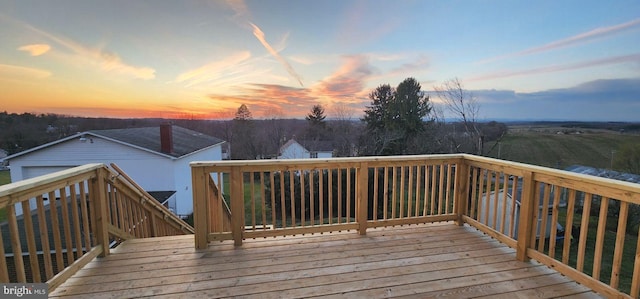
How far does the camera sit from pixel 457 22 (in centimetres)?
722

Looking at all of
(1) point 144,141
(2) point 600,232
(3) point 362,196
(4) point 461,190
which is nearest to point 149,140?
(1) point 144,141

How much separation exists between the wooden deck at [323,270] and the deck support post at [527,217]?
123mm

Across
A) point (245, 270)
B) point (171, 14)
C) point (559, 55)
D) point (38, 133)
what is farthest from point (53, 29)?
point (559, 55)

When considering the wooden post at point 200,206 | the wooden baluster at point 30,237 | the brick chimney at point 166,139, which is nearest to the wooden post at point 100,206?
the wooden baluster at point 30,237

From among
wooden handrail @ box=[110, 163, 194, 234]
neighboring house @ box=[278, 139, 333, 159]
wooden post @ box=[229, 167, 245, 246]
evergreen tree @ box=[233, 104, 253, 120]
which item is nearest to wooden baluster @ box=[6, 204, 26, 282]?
wooden handrail @ box=[110, 163, 194, 234]

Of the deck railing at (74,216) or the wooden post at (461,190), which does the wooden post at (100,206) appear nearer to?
the deck railing at (74,216)

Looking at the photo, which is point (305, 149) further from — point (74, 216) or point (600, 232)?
point (600, 232)

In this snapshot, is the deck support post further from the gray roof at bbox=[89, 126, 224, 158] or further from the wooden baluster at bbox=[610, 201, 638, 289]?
the gray roof at bbox=[89, 126, 224, 158]

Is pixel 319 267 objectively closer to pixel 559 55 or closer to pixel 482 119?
pixel 559 55

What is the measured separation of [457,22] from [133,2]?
871 centimetres

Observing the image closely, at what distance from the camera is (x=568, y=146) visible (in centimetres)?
957

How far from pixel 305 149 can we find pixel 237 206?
17.0 m

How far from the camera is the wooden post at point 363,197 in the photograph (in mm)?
3189

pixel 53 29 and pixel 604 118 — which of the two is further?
pixel 604 118
